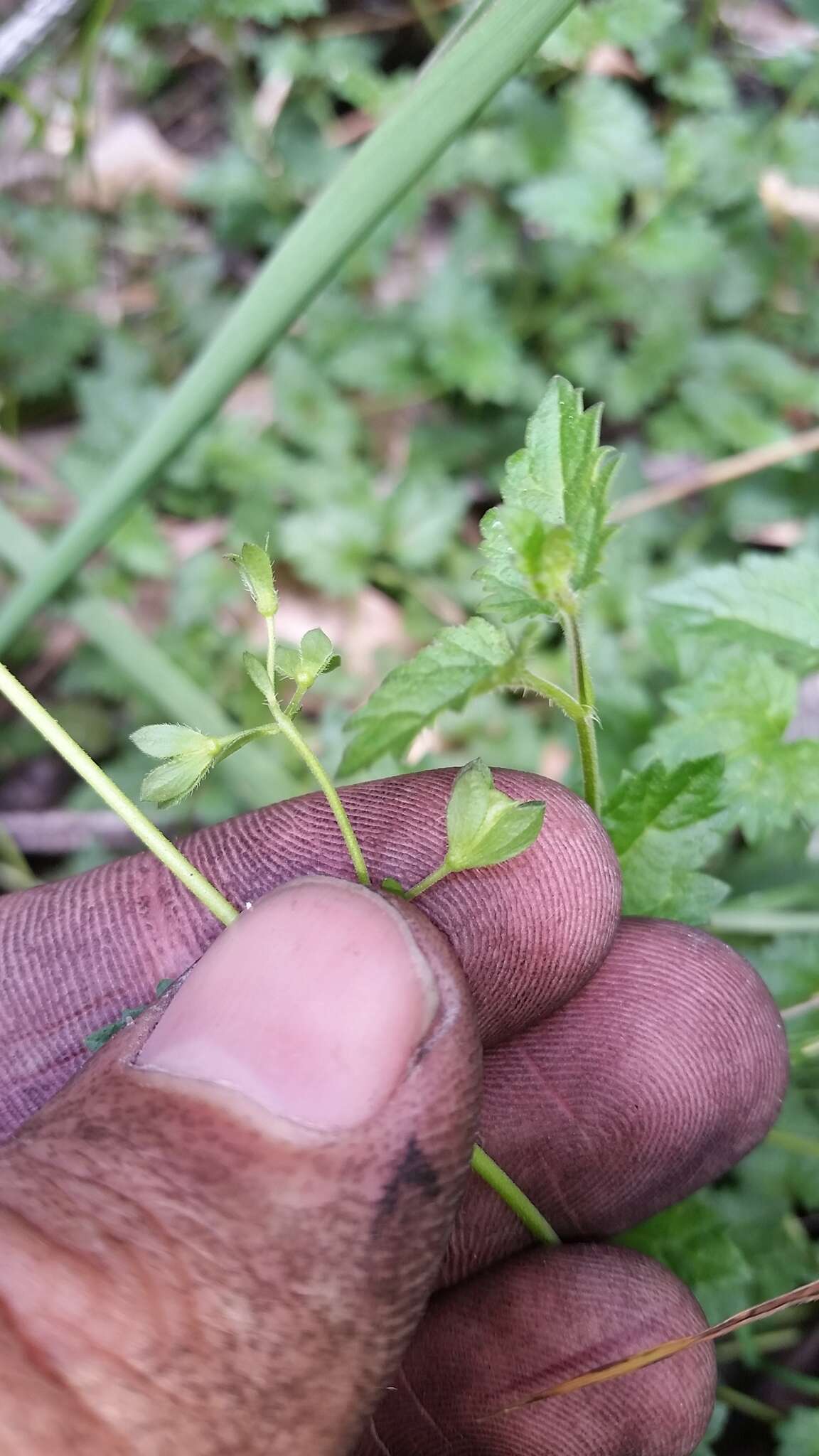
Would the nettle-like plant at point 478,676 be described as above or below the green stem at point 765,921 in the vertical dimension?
above

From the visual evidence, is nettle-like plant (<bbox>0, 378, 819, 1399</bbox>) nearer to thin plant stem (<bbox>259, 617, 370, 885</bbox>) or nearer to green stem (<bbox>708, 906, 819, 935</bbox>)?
thin plant stem (<bbox>259, 617, 370, 885</bbox>)

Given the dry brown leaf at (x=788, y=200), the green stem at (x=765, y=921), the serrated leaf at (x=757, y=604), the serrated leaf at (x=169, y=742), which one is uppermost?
the serrated leaf at (x=169, y=742)

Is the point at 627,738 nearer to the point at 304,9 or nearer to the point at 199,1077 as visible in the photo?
the point at 199,1077

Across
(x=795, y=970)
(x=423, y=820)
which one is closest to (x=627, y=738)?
(x=795, y=970)

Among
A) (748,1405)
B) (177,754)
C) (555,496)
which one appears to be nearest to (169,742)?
(177,754)

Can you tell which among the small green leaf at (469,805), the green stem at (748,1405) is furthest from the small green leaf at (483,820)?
the green stem at (748,1405)

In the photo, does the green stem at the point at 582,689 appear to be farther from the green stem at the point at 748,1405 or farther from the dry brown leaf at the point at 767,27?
the dry brown leaf at the point at 767,27

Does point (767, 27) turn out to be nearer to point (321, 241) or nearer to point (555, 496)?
point (321, 241)
